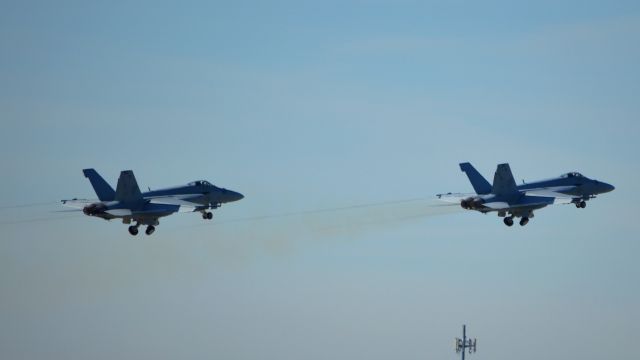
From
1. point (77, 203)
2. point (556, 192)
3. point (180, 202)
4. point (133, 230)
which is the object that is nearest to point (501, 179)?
point (556, 192)

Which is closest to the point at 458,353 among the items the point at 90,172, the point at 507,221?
the point at 507,221

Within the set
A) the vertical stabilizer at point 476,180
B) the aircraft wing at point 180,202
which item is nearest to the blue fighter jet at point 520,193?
the vertical stabilizer at point 476,180

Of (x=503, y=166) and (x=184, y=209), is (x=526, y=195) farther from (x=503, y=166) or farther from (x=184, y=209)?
(x=184, y=209)

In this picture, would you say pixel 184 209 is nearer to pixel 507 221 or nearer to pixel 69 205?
pixel 69 205

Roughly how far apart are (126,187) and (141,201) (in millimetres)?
1580

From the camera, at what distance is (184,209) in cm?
10681

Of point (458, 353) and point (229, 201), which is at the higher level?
point (229, 201)

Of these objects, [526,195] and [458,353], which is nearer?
[526,195]

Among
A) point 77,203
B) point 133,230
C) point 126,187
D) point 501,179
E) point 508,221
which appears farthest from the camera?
point 77,203

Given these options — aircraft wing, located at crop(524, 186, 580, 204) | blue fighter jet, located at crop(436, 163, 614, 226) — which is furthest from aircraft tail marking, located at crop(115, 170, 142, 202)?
aircraft wing, located at crop(524, 186, 580, 204)

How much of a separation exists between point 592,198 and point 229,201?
24828mm

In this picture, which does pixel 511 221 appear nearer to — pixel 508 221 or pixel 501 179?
pixel 508 221

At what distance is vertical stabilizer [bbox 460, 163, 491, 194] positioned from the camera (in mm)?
106625

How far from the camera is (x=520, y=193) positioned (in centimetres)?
10412
